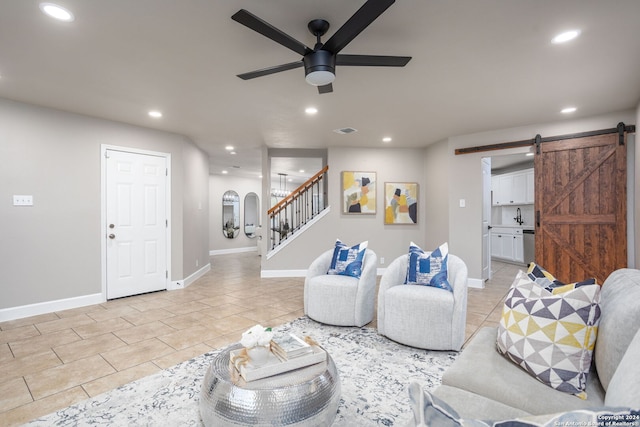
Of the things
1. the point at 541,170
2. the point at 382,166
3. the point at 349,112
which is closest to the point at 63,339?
the point at 349,112

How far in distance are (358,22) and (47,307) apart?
4742mm

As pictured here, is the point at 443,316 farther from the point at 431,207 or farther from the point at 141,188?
the point at 141,188

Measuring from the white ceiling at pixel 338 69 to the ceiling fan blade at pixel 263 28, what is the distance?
10.0 inches

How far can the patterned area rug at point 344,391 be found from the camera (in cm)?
183

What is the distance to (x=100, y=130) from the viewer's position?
430 centimetres

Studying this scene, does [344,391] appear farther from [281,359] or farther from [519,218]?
[519,218]

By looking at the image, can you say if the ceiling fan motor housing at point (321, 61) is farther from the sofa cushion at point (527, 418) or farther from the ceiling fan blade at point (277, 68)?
the sofa cushion at point (527, 418)

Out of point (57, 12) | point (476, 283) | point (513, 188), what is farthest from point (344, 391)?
point (513, 188)

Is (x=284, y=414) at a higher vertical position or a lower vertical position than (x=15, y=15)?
lower

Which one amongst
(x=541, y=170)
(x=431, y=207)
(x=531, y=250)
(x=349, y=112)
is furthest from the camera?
(x=531, y=250)

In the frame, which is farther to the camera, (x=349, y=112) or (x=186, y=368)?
(x=349, y=112)

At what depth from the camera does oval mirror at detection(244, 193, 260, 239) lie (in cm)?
1037

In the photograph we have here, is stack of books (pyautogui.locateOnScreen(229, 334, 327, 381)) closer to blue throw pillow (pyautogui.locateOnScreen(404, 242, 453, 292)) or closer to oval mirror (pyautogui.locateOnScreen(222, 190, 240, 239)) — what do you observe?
blue throw pillow (pyautogui.locateOnScreen(404, 242, 453, 292))

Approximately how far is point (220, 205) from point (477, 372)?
9239 mm
